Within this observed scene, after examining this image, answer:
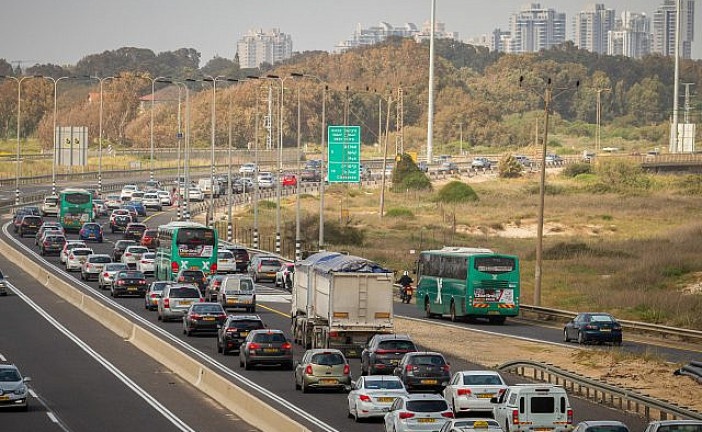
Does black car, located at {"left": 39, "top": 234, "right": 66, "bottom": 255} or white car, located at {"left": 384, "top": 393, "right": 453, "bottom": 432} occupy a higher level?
white car, located at {"left": 384, "top": 393, "right": 453, "bottom": 432}

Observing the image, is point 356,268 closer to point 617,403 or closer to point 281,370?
point 281,370

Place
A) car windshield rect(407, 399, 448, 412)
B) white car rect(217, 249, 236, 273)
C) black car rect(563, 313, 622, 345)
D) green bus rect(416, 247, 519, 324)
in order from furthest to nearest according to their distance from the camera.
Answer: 1. white car rect(217, 249, 236, 273)
2. green bus rect(416, 247, 519, 324)
3. black car rect(563, 313, 622, 345)
4. car windshield rect(407, 399, 448, 412)

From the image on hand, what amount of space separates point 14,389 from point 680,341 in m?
29.1

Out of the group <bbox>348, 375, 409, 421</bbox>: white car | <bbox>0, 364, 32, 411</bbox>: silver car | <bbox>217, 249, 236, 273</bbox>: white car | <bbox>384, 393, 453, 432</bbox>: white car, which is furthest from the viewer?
<bbox>217, 249, 236, 273</bbox>: white car

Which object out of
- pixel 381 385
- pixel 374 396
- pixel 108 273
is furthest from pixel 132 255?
pixel 374 396

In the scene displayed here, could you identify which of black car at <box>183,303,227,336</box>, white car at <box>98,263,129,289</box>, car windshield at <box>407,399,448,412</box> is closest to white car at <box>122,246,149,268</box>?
white car at <box>98,263,129,289</box>

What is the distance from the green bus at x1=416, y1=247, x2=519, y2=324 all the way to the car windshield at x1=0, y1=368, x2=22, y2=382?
87.5 ft

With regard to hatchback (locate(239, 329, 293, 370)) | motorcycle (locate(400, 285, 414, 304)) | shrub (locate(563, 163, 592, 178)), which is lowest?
motorcycle (locate(400, 285, 414, 304))

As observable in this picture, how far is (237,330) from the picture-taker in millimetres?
46531

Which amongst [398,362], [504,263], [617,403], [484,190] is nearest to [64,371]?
[398,362]

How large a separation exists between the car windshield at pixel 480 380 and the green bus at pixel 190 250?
1429 inches

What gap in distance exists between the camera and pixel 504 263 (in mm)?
57531

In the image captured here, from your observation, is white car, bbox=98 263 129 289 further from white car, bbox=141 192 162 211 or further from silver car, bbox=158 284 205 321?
white car, bbox=141 192 162 211

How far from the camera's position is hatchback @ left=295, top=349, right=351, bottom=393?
123 ft
